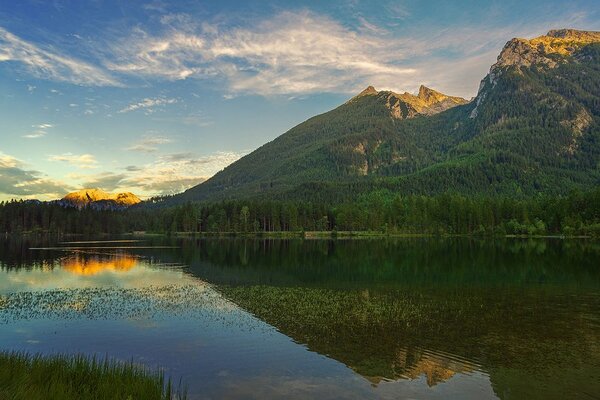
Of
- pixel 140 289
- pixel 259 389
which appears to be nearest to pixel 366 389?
pixel 259 389

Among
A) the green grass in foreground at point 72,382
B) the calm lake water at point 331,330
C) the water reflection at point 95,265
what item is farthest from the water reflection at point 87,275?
the green grass in foreground at point 72,382

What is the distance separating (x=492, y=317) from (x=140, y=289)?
46898 mm

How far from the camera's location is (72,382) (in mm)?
21891

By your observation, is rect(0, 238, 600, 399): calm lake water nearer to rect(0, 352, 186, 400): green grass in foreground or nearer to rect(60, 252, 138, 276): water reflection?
rect(0, 352, 186, 400): green grass in foreground

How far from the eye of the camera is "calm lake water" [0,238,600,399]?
27938 mm

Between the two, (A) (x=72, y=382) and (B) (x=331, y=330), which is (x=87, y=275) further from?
(A) (x=72, y=382)

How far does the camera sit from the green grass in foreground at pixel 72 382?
18719 mm

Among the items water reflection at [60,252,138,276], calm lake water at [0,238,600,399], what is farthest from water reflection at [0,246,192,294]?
calm lake water at [0,238,600,399]

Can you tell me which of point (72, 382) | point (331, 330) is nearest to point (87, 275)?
point (331, 330)

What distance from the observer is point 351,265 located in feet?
322

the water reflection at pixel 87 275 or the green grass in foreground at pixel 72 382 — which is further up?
the green grass in foreground at pixel 72 382

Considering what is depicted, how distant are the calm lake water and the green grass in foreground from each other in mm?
5018

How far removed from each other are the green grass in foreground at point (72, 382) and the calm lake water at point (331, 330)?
502cm

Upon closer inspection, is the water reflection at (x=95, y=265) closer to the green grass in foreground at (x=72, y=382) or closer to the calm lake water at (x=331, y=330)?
the calm lake water at (x=331, y=330)
